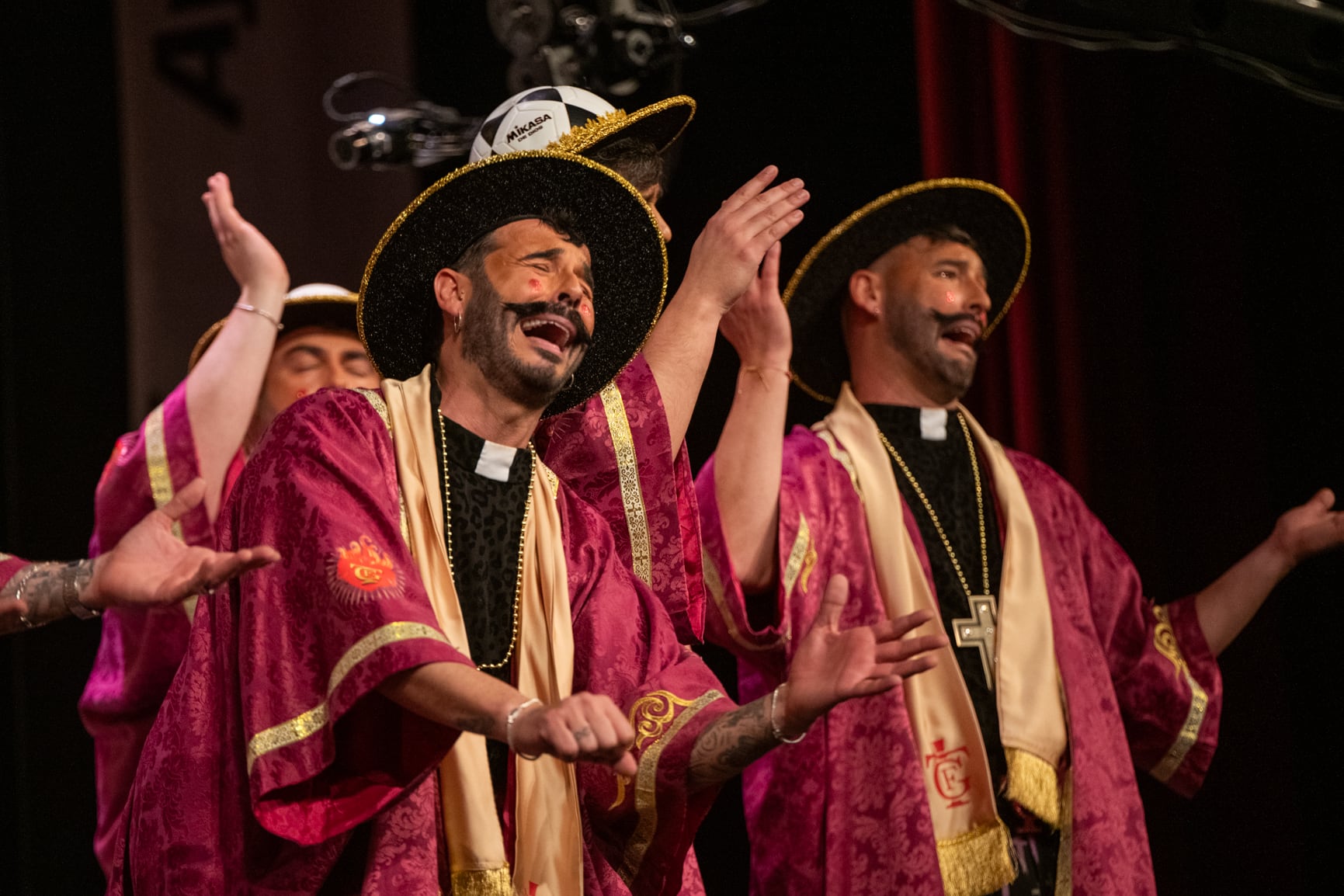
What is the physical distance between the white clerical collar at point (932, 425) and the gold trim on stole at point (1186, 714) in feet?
2.10

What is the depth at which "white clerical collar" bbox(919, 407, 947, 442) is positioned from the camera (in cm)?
341

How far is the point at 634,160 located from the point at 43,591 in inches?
51.0

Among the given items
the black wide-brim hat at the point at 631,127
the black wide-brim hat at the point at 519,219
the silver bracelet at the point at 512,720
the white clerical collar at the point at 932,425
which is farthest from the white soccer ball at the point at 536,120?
the silver bracelet at the point at 512,720

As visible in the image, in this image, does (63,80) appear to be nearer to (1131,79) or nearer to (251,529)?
(251,529)

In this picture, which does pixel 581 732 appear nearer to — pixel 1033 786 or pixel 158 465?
pixel 1033 786

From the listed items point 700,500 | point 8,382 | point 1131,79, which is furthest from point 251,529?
point 1131,79

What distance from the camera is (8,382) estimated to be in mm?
3514

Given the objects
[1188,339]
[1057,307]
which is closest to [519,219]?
[1057,307]

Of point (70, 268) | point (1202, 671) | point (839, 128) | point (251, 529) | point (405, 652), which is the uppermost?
point (839, 128)

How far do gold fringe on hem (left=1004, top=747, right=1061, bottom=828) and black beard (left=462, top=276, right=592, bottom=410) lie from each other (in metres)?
1.20

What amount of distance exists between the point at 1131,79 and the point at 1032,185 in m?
0.37

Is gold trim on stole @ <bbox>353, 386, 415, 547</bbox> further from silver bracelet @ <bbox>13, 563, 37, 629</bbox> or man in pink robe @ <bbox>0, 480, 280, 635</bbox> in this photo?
silver bracelet @ <bbox>13, 563, 37, 629</bbox>

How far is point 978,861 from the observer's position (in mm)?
2893

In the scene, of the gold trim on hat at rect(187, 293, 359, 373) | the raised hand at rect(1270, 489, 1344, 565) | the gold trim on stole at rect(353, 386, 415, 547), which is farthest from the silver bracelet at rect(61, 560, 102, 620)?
the raised hand at rect(1270, 489, 1344, 565)
